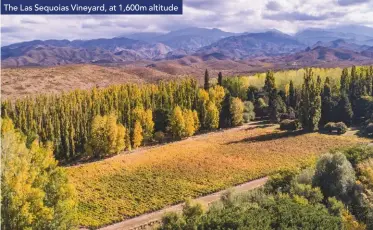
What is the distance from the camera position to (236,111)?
96.8 m

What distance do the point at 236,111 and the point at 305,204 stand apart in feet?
213

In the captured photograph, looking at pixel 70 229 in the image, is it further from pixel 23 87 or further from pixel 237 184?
pixel 23 87

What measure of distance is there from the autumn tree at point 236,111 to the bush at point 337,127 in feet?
67.5

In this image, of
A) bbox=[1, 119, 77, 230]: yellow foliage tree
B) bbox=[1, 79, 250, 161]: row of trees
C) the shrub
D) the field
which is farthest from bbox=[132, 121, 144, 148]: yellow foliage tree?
the shrub

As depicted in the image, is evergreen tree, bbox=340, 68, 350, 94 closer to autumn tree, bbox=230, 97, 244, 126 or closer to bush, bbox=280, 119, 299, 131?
bush, bbox=280, 119, 299, 131

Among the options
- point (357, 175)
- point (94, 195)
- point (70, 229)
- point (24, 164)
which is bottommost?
point (94, 195)

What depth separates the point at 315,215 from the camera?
1154 inches

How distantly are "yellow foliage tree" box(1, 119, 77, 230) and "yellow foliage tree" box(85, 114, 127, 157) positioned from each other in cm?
3415

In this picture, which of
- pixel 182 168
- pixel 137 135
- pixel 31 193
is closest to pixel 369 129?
pixel 182 168

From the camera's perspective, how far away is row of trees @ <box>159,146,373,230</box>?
1132 inches

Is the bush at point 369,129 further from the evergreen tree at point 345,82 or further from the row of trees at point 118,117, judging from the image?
the row of trees at point 118,117

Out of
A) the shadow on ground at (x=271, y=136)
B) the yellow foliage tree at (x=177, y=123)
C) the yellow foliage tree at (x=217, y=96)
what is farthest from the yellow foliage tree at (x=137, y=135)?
the yellow foliage tree at (x=217, y=96)

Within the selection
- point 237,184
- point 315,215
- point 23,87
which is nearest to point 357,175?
point 315,215

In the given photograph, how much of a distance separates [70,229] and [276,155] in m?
45.2
